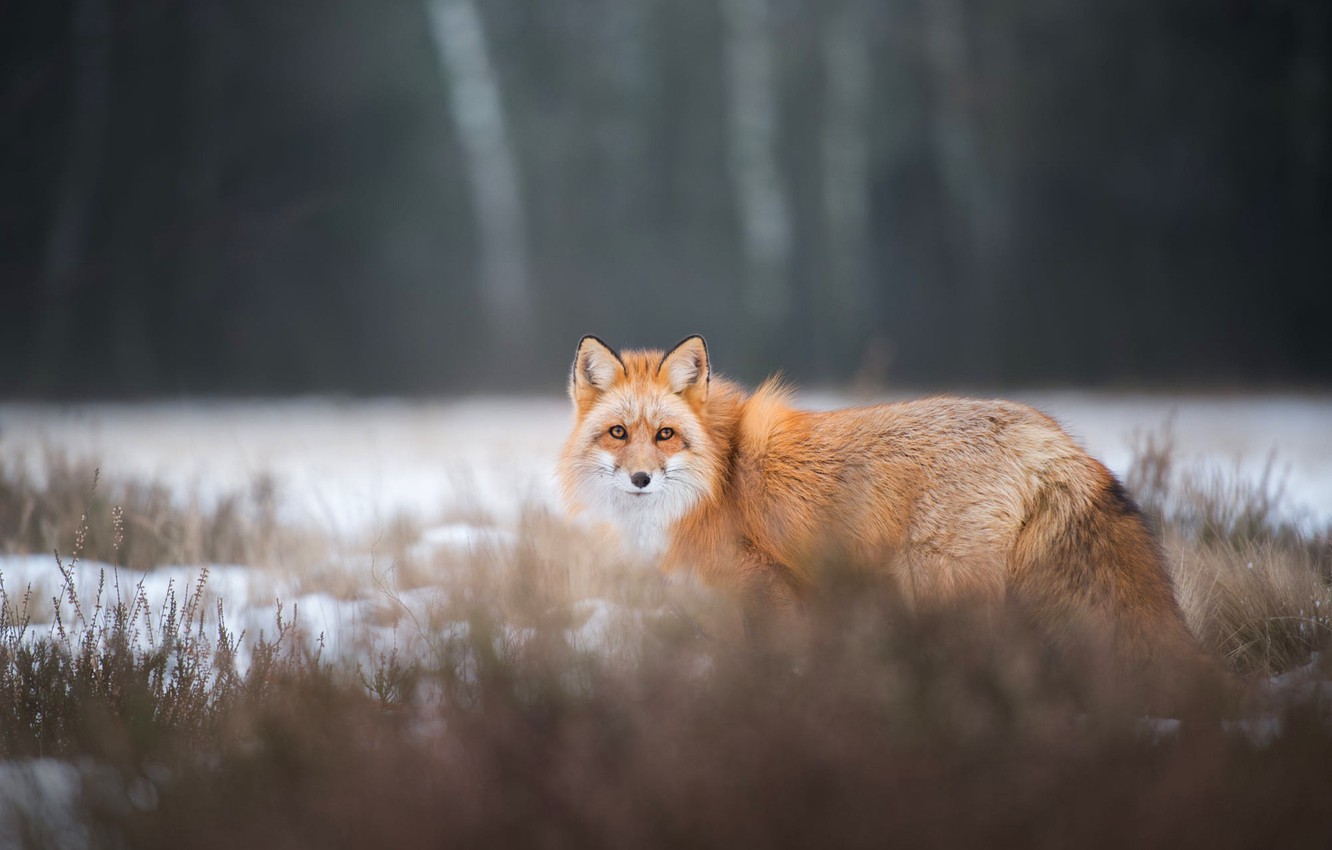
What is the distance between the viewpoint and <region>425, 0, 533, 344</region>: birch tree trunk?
1733cm

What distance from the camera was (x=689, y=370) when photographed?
3.71 metres

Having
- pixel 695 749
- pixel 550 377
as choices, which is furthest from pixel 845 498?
pixel 550 377

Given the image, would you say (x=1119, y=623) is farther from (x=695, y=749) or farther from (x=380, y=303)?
(x=380, y=303)

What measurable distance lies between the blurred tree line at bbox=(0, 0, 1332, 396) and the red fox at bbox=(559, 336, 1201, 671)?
39.5ft

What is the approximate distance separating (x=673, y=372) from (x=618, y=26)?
19.3 metres

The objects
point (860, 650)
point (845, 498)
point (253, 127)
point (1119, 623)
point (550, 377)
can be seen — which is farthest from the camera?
point (253, 127)

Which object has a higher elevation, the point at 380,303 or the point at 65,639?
the point at 380,303

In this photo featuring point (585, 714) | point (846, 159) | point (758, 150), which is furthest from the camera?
point (846, 159)

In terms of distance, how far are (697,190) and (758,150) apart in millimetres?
4429

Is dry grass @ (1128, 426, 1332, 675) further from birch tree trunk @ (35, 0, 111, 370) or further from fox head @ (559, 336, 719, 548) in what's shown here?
birch tree trunk @ (35, 0, 111, 370)

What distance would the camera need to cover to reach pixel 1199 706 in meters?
2.23

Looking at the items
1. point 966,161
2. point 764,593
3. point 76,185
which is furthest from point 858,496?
point 76,185

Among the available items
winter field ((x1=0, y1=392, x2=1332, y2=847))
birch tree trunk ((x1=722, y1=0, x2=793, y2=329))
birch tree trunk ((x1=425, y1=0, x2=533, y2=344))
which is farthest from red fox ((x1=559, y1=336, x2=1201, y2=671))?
birch tree trunk ((x1=425, y1=0, x2=533, y2=344))

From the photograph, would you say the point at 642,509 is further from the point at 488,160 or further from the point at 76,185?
the point at 76,185
